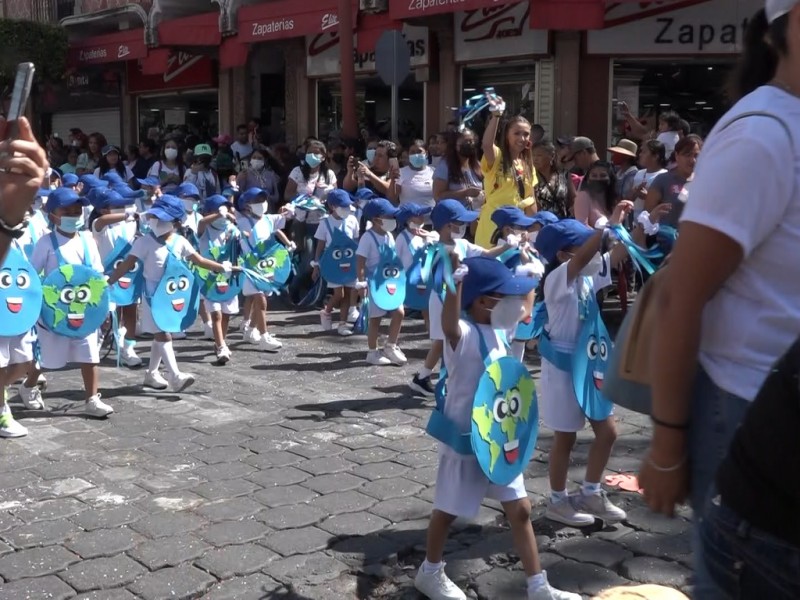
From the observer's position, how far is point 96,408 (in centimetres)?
681

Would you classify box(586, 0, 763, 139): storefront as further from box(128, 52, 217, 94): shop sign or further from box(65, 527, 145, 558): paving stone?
box(65, 527, 145, 558): paving stone

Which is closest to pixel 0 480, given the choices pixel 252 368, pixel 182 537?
pixel 182 537

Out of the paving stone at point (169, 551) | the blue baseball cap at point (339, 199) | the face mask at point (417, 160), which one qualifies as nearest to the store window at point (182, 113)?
the face mask at point (417, 160)

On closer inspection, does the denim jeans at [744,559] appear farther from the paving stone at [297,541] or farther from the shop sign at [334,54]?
the shop sign at [334,54]

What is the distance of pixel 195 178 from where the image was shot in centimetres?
1412

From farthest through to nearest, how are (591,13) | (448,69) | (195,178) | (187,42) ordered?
(187,42)
(448,69)
(195,178)
(591,13)

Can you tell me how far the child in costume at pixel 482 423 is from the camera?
395 centimetres

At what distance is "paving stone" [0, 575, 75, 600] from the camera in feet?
13.2

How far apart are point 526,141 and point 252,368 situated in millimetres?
2887

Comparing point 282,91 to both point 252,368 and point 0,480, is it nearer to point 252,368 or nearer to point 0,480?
A: point 252,368

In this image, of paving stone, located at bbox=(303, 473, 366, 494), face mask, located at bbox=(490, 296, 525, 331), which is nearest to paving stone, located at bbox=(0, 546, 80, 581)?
paving stone, located at bbox=(303, 473, 366, 494)

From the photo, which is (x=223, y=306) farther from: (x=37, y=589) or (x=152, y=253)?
(x=37, y=589)

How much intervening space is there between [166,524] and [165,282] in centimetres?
314

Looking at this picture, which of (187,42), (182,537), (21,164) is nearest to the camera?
(21,164)
